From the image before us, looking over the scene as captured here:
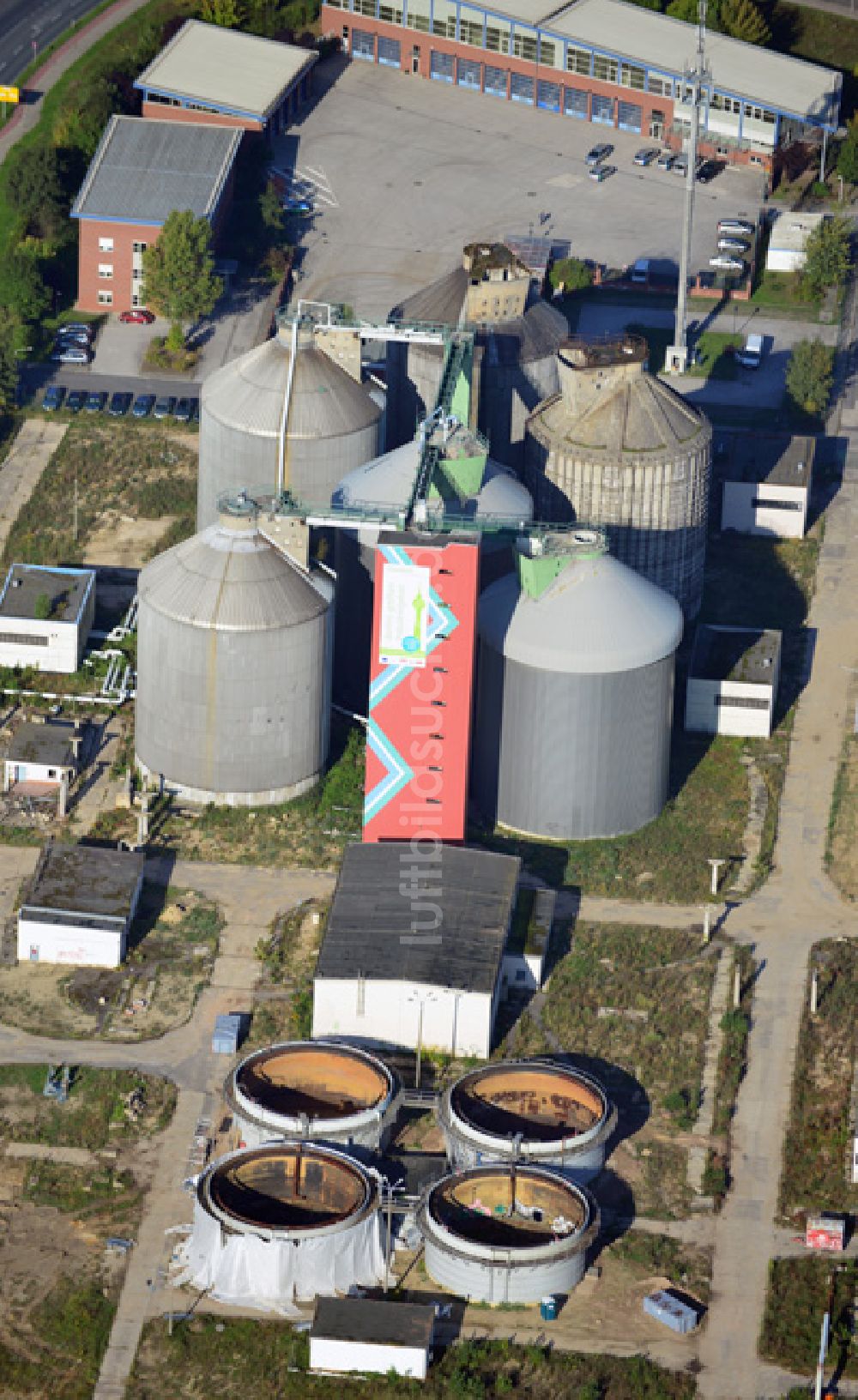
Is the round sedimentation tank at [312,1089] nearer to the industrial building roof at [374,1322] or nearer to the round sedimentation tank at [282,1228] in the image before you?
the round sedimentation tank at [282,1228]

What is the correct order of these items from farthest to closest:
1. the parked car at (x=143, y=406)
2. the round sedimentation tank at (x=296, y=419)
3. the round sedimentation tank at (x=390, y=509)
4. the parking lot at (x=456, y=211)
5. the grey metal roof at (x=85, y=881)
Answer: the parking lot at (x=456, y=211) → the parked car at (x=143, y=406) → the round sedimentation tank at (x=296, y=419) → the round sedimentation tank at (x=390, y=509) → the grey metal roof at (x=85, y=881)

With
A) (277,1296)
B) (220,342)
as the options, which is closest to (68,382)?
(220,342)

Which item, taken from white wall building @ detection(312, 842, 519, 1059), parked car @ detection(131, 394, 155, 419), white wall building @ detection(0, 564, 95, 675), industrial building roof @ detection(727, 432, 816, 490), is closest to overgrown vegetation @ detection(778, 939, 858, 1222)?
white wall building @ detection(312, 842, 519, 1059)

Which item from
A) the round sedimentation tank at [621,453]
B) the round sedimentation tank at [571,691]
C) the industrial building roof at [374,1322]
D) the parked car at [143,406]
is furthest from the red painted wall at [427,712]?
the parked car at [143,406]

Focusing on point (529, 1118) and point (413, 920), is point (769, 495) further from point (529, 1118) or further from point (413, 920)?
point (529, 1118)

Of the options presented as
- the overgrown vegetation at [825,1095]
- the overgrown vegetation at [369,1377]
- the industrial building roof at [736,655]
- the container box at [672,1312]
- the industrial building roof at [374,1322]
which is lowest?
the overgrown vegetation at [369,1377]

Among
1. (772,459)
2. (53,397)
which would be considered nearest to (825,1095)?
(772,459)

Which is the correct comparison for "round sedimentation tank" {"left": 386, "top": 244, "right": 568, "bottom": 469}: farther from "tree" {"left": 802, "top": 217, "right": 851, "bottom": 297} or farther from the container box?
the container box

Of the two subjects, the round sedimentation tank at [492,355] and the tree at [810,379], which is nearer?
the round sedimentation tank at [492,355]
